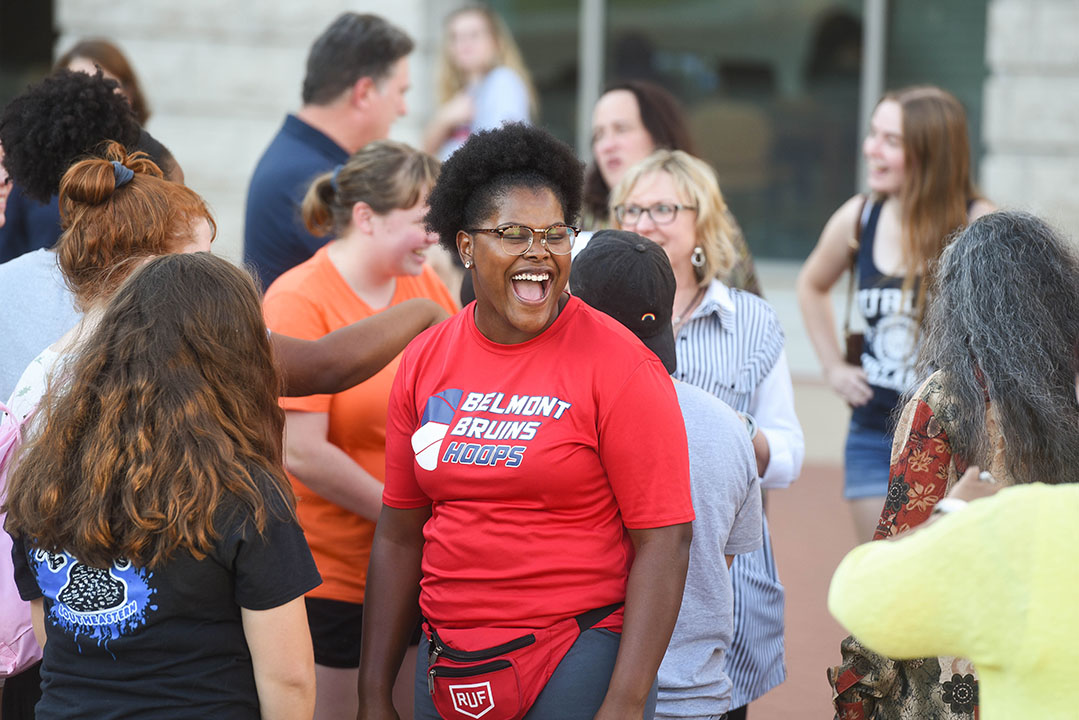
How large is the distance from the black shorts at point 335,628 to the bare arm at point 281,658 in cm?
107

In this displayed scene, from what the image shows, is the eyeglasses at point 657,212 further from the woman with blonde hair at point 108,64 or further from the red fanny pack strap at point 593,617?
the woman with blonde hair at point 108,64

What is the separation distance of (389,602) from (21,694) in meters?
0.97

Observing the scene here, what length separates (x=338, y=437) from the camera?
330 cm

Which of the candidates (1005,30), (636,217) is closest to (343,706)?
(636,217)

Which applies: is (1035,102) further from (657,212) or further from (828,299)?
(657,212)

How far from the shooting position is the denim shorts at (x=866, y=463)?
14.3 ft

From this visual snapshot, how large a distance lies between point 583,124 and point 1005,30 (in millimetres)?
3193

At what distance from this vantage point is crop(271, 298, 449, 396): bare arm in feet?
9.55

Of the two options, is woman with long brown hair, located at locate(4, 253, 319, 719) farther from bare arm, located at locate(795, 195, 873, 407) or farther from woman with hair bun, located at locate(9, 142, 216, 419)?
bare arm, located at locate(795, 195, 873, 407)

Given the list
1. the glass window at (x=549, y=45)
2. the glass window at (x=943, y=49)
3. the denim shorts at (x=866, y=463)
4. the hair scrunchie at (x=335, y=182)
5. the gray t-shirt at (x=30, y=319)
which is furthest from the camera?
the glass window at (x=549, y=45)

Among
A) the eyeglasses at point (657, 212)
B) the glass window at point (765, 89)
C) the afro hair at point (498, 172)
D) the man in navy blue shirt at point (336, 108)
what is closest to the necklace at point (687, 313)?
the eyeglasses at point (657, 212)

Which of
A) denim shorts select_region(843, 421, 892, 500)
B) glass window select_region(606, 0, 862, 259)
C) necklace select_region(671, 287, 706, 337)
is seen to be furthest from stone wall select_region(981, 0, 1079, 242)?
necklace select_region(671, 287, 706, 337)

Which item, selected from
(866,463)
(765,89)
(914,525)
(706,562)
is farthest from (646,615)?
(765,89)

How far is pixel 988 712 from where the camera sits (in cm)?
185
